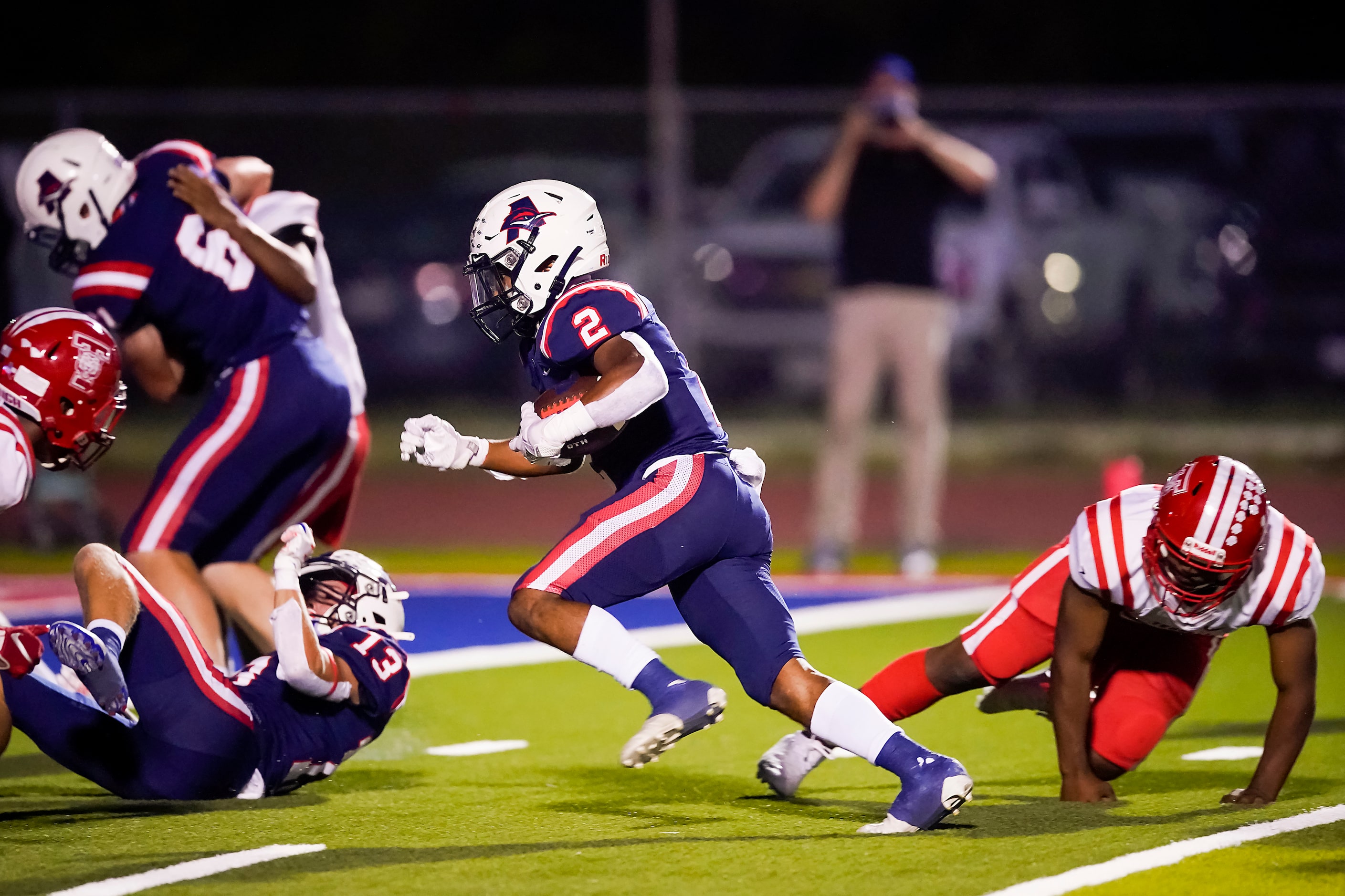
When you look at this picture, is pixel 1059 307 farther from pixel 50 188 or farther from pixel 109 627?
pixel 109 627

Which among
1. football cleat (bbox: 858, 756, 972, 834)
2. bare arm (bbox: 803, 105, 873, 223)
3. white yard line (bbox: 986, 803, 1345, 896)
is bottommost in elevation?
white yard line (bbox: 986, 803, 1345, 896)

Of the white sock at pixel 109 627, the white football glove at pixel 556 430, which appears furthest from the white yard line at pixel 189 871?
the white football glove at pixel 556 430

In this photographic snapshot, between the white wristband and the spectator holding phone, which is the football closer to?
the white wristband

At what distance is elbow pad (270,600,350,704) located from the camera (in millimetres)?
4742

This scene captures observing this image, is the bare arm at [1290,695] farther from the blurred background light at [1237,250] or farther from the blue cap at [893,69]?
the blurred background light at [1237,250]

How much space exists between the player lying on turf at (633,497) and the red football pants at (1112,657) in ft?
2.09

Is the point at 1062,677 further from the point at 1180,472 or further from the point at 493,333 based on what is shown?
the point at 493,333

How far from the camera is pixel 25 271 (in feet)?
41.2

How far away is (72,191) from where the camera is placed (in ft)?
18.7

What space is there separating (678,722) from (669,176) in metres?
8.58

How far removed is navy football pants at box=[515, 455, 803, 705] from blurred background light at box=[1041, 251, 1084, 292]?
30.7ft

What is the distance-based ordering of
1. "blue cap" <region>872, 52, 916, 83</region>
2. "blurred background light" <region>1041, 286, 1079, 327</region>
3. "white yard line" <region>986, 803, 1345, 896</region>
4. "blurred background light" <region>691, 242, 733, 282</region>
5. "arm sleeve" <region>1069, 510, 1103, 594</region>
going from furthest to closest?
"blurred background light" <region>1041, 286, 1079, 327</region>, "blurred background light" <region>691, 242, 733, 282</region>, "blue cap" <region>872, 52, 916, 83</region>, "arm sleeve" <region>1069, 510, 1103, 594</region>, "white yard line" <region>986, 803, 1345, 896</region>

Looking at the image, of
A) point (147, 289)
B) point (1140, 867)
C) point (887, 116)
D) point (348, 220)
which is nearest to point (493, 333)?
point (147, 289)

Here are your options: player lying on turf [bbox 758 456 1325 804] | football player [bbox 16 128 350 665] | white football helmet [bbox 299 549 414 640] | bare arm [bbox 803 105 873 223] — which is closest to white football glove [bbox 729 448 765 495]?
player lying on turf [bbox 758 456 1325 804]
